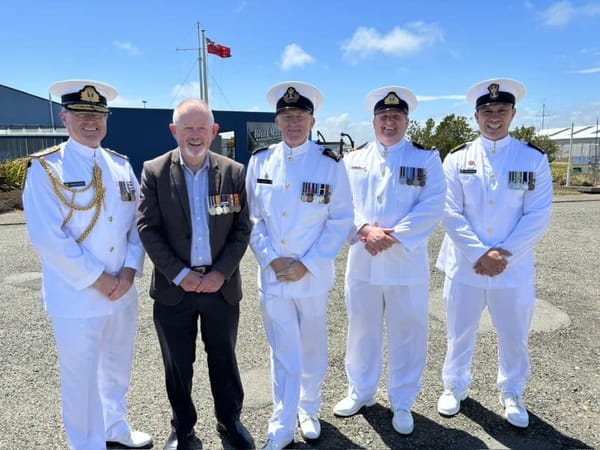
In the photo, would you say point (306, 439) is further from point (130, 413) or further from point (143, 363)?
point (143, 363)

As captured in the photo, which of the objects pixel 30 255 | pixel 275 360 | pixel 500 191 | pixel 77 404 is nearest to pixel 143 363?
pixel 77 404

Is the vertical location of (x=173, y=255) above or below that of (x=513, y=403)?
above

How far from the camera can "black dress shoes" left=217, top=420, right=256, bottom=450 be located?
9.13 feet

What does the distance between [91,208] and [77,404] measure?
1151 mm

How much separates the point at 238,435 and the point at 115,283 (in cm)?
124

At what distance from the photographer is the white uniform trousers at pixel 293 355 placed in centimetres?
280

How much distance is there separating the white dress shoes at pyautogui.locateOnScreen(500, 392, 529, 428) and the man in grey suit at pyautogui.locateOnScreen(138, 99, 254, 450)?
5.89 ft

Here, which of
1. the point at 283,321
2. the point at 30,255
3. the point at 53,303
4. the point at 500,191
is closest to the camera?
the point at 53,303

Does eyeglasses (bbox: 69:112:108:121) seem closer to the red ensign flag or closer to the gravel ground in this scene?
the gravel ground

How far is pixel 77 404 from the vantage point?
255cm

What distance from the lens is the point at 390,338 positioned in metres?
3.16

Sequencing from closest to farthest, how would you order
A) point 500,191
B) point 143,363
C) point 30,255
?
point 500,191 → point 143,363 → point 30,255

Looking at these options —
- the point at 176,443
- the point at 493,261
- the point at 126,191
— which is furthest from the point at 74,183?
the point at 493,261

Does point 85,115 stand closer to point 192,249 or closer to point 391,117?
point 192,249
